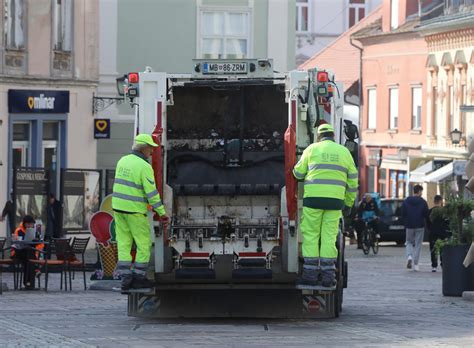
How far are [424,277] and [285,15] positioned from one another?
1600 cm

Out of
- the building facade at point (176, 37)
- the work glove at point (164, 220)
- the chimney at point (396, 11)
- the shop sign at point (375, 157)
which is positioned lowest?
the work glove at point (164, 220)

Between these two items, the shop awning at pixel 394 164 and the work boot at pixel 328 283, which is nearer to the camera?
the work boot at pixel 328 283

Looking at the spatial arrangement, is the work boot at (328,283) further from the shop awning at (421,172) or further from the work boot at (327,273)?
the shop awning at (421,172)

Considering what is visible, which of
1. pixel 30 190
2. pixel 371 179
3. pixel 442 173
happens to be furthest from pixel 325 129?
pixel 371 179

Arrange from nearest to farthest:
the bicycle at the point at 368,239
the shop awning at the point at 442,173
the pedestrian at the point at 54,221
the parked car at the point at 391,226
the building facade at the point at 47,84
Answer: the pedestrian at the point at 54,221 < the building facade at the point at 47,84 < the bicycle at the point at 368,239 < the parked car at the point at 391,226 < the shop awning at the point at 442,173

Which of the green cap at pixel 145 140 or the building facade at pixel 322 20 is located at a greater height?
the building facade at pixel 322 20

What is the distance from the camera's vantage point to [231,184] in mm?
17375

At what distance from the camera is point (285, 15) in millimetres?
42906

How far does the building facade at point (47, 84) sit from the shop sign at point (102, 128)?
138mm

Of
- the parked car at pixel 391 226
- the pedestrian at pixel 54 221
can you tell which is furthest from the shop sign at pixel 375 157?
the pedestrian at pixel 54 221

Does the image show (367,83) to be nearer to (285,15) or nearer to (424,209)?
(285,15)

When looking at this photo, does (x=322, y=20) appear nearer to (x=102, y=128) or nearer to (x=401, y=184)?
(x=401, y=184)

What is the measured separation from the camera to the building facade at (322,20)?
277ft

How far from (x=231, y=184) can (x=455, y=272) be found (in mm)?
5099
